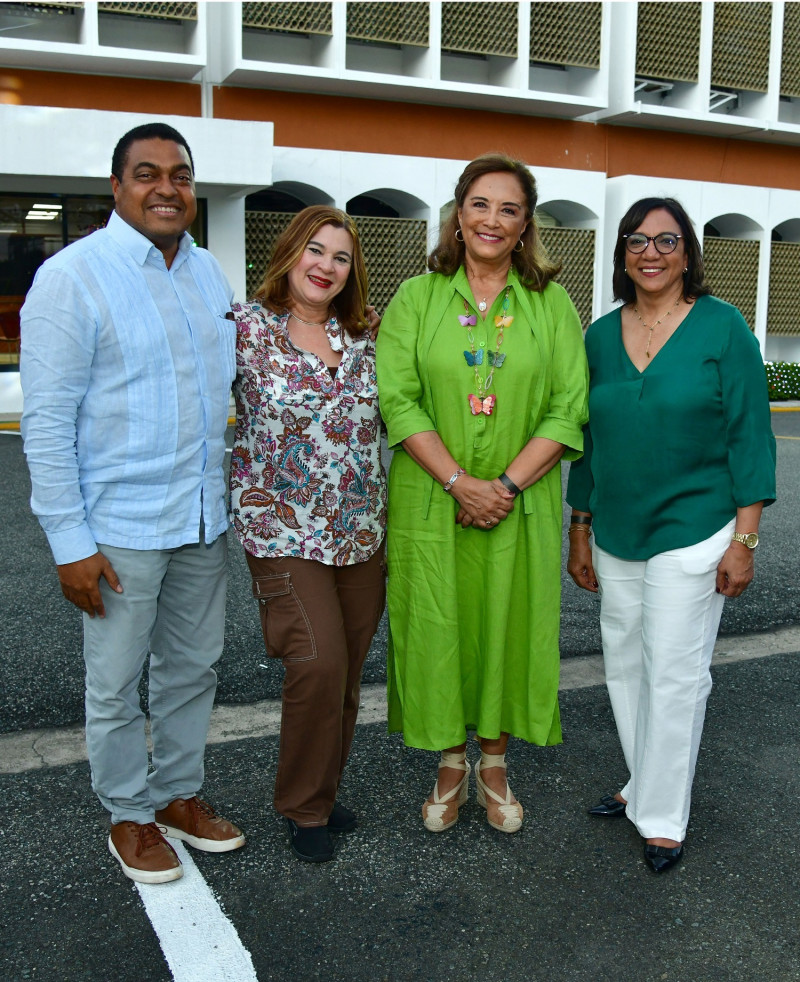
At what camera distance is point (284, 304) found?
3172 millimetres

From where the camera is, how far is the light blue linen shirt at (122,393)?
2723mm

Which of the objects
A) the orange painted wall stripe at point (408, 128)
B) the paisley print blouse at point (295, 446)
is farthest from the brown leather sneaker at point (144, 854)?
the orange painted wall stripe at point (408, 128)

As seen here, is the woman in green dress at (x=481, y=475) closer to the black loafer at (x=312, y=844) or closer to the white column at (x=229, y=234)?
the black loafer at (x=312, y=844)

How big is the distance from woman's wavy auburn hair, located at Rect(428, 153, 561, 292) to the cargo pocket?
45.6 inches

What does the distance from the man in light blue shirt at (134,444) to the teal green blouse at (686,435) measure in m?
1.25

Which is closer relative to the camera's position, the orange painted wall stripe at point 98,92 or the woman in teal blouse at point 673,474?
the woman in teal blouse at point 673,474

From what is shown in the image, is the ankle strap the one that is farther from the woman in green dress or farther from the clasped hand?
the clasped hand

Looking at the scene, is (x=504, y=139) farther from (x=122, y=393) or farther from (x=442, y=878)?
(x=442, y=878)

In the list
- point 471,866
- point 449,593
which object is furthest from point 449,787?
point 449,593

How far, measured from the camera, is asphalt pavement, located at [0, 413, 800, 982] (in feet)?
8.63

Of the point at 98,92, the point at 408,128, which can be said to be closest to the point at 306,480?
the point at 98,92

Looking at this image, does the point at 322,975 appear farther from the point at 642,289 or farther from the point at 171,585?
the point at 642,289

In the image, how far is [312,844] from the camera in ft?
10.3

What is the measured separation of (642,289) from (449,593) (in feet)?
3.79
